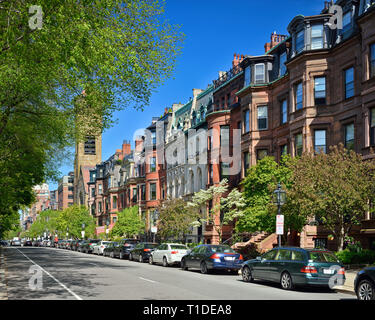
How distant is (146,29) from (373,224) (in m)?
15.9

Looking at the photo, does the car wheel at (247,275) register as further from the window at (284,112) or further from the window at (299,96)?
the window at (284,112)

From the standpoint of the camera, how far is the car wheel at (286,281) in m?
17.6

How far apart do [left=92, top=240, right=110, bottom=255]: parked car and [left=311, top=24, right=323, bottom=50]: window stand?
3017cm

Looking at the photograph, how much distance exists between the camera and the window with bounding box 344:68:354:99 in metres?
30.4

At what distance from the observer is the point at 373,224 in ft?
88.6

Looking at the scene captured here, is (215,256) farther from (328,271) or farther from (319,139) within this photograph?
(319,139)

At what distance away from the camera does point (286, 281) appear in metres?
17.8


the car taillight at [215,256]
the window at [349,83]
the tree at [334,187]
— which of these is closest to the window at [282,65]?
the window at [349,83]

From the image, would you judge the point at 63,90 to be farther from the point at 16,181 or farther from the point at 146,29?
the point at 16,181

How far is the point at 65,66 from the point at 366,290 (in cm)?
1097

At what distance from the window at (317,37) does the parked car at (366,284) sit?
22.0 metres

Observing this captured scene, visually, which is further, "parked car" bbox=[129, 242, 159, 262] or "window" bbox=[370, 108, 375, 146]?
"parked car" bbox=[129, 242, 159, 262]

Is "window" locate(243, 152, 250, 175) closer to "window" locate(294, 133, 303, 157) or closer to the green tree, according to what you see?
"window" locate(294, 133, 303, 157)

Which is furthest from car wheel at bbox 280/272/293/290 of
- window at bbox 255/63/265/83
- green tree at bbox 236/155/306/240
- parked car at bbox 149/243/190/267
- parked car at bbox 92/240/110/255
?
parked car at bbox 92/240/110/255
